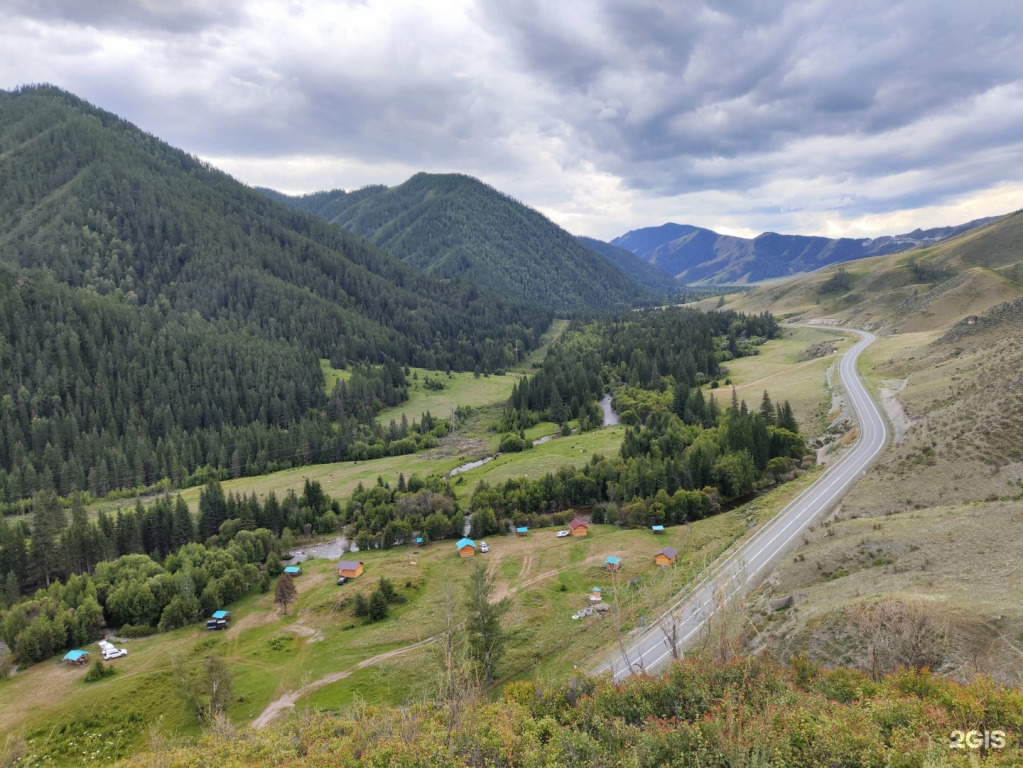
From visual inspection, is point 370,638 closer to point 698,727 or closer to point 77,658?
point 77,658

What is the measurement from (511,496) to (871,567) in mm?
69494

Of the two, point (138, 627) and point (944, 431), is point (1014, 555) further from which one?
point (138, 627)

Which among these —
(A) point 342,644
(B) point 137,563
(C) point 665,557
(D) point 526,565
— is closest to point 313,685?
(A) point 342,644

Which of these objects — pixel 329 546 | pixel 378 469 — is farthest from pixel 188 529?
pixel 378 469

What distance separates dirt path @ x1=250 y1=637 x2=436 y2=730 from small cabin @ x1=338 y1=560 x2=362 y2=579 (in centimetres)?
2404

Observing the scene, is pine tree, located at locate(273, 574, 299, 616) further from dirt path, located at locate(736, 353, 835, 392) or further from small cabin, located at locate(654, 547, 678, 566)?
dirt path, located at locate(736, 353, 835, 392)

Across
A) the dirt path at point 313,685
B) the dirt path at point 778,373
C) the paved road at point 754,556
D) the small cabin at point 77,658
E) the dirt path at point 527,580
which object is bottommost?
the dirt path at point 527,580

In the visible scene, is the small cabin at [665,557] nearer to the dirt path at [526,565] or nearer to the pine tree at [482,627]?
the dirt path at [526,565]

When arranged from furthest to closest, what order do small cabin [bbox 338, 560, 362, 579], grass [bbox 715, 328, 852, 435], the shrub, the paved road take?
grass [bbox 715, 328, 852, 435] → small cabin [bbox 338, 560, 362, 579] → the shrub → the paved road

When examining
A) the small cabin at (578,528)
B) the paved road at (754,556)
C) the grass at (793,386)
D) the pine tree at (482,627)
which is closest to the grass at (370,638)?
the small cabin at (578,528)

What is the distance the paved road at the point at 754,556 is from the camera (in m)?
47.0

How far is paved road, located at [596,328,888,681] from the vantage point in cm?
4700

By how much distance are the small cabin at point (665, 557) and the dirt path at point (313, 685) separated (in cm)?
3575

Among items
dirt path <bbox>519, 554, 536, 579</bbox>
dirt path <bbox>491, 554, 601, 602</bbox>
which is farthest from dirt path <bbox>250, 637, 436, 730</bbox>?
dirt path <bbox>519, 554, 536, 579</bbox>
